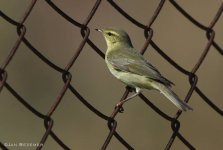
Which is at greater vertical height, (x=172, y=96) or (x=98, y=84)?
(x=172, y=96)

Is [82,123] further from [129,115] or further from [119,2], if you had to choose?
[119,2]

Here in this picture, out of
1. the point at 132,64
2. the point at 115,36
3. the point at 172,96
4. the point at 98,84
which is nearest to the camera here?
the point at 172,96

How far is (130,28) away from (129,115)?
2.16 metres

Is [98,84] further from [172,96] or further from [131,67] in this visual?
[172,96]

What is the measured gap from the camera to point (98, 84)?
8.94 metres

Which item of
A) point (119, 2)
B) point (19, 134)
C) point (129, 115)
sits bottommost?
point (19, 134)

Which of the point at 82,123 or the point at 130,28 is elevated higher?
the point at 130,28

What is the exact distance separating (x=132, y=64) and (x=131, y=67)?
3 centimetres

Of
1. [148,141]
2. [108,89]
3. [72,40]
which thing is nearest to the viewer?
[148,141]

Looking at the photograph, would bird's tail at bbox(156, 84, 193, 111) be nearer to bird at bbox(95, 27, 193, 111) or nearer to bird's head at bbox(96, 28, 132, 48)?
bird at bbox(95, 27, 193, 111)

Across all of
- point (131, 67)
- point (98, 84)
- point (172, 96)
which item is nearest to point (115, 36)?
point (131, 67)

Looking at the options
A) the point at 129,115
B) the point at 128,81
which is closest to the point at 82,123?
the point at 129,115

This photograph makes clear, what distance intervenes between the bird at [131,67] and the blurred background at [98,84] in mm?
1853

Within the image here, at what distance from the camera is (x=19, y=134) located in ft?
24.6
